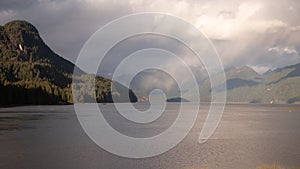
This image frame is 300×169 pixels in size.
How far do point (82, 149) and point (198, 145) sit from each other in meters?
19.4

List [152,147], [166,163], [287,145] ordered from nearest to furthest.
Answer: [166,163] < [152,147] < [287,145]

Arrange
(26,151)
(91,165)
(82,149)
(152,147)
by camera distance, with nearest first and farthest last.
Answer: (91,165)
(26,151)
(82,149)
(152,147)

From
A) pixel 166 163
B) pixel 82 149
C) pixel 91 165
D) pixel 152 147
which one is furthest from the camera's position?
pixel 152 147

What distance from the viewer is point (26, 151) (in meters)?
44.4

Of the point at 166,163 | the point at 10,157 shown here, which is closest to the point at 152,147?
the point at 166,163

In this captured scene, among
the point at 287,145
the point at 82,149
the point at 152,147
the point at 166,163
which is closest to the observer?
the point at 166,163

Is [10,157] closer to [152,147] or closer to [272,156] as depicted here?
[152,147]

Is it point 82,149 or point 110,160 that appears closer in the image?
point 110,160

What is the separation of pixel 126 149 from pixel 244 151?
1775cm

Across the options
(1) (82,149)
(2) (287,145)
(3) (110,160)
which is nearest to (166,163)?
(3) (110,160)

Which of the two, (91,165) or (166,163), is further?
(166,163)

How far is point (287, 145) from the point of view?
181 feet

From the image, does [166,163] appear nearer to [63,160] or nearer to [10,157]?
[63,160]

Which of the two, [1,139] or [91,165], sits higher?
[1,139]
